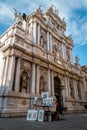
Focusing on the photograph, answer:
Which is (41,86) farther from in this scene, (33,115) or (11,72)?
(33,115)

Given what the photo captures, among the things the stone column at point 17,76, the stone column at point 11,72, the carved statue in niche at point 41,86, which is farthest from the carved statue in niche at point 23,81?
the carved statue in niche at point 41,86

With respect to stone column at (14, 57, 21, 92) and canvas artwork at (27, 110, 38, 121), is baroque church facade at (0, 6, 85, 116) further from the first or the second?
canvas artwork at (27, 110, 38, 121)

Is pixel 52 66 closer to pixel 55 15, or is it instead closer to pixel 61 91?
pixel 61 91

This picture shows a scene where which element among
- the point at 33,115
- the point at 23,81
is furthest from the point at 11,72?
the point at 33,115

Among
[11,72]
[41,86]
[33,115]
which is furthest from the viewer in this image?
[41,86]

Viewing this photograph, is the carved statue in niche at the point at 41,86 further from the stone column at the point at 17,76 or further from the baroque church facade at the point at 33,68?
the stone column at the point at 17,76

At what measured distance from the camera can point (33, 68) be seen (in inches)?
520

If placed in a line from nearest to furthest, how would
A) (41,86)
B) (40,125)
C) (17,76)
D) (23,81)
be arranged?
(40,125) < (17,76) < (23,81) < (41,86)

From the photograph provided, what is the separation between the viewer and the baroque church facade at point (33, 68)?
1048cm

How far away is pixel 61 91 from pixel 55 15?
1445cm

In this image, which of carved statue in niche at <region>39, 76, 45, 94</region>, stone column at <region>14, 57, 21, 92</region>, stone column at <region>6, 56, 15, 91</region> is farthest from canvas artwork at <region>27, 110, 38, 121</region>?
carved statue in niche at <region>39, 76, 45, 94</region>

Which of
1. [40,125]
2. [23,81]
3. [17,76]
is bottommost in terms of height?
[40,125]

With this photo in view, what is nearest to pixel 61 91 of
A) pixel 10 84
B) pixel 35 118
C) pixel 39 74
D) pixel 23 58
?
pixel 39 74

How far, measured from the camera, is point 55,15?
22578mm
